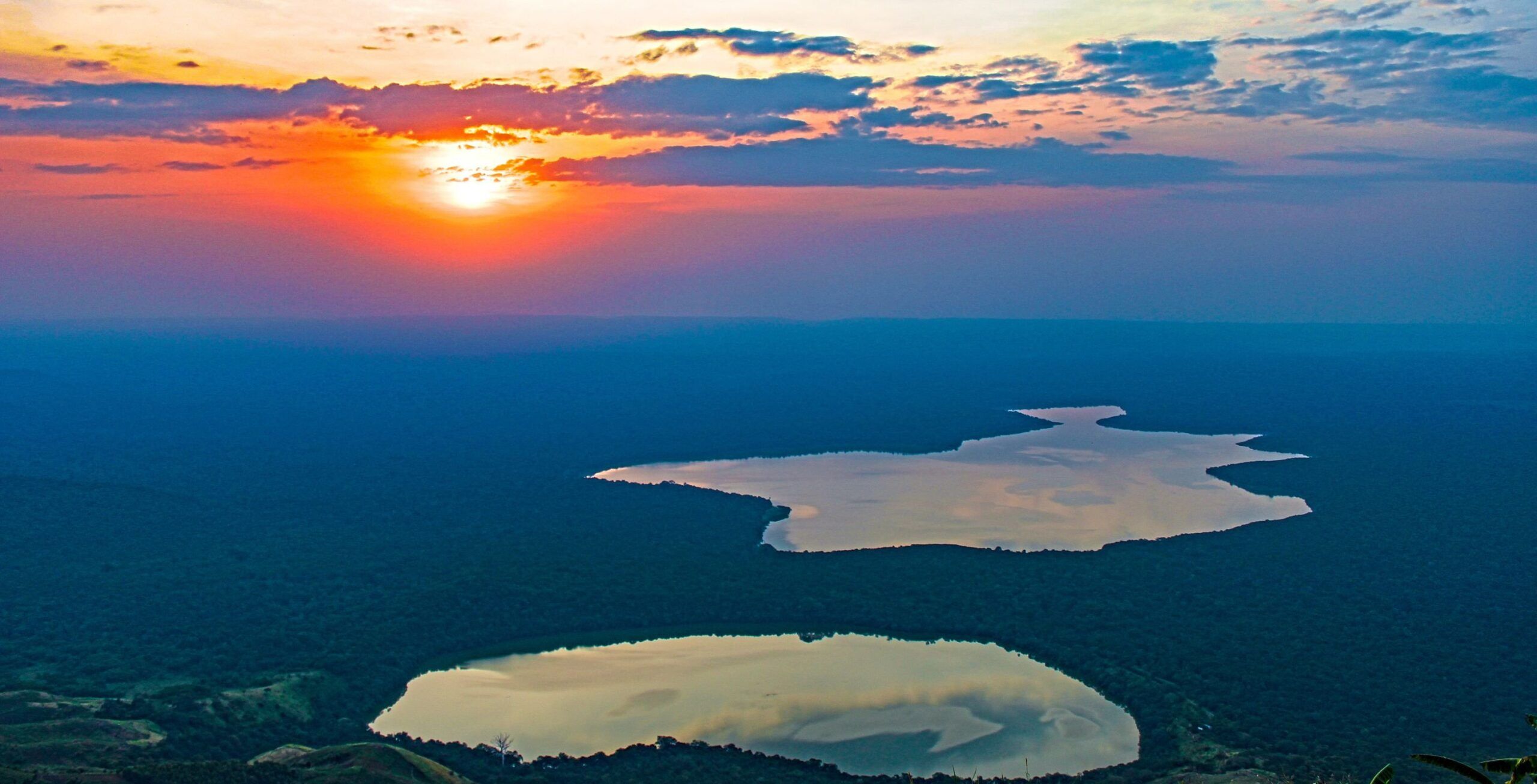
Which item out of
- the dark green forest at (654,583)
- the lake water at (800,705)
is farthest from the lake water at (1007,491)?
the lake water at (800,705)

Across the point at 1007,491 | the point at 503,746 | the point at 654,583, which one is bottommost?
the point at 1007,491

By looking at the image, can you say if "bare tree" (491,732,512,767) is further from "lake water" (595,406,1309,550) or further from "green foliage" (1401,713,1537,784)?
"green foliage" (1401,713,1537,784)

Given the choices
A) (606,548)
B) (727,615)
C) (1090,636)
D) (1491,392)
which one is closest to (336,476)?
(606,548)

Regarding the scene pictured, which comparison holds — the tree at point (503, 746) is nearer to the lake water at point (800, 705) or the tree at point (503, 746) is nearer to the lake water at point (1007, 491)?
the lake water at point (800, 705)

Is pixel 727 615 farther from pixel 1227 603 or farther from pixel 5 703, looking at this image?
pixel 5 703

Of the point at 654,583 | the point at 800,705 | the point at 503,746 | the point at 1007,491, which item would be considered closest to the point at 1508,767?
the point at 503,746

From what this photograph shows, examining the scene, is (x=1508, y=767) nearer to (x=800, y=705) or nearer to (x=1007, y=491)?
(x=800, y=705)
